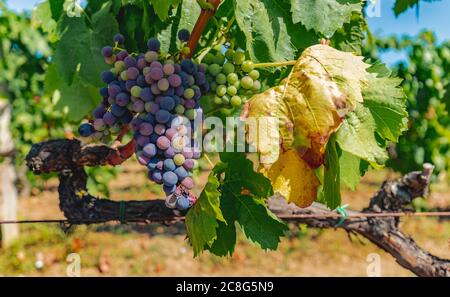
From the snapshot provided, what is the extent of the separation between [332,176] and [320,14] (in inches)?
15.5

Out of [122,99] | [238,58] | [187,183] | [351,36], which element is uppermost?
[351,36]

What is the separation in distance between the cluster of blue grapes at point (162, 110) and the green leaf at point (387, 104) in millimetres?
434

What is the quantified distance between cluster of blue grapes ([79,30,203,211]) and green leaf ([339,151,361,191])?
1.25 feet

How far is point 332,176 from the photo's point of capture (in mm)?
1309

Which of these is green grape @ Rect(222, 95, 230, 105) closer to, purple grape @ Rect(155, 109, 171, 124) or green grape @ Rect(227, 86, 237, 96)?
green grape @ Rect(227, 86, 237, 96)

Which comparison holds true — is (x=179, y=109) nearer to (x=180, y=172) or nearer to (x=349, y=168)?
(x=180, y=172)

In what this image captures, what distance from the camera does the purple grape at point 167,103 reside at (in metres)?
1.41

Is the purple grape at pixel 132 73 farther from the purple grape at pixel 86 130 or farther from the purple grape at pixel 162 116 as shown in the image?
the purple grape at pixel 86 130

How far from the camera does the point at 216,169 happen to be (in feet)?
5.35

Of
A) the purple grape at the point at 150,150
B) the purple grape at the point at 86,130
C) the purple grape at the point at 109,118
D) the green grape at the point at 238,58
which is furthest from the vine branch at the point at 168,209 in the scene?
the green grape at the point at 238,58

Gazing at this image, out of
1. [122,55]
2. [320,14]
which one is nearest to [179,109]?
[122,55]

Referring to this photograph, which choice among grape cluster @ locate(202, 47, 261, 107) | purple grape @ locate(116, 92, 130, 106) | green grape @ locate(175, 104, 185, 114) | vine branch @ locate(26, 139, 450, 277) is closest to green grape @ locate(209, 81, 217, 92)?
grape cluster @ locate(202, 47, 261, 107)

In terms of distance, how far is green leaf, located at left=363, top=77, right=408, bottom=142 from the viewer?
135 centimetres

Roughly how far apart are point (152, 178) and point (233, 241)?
0.34 metres
